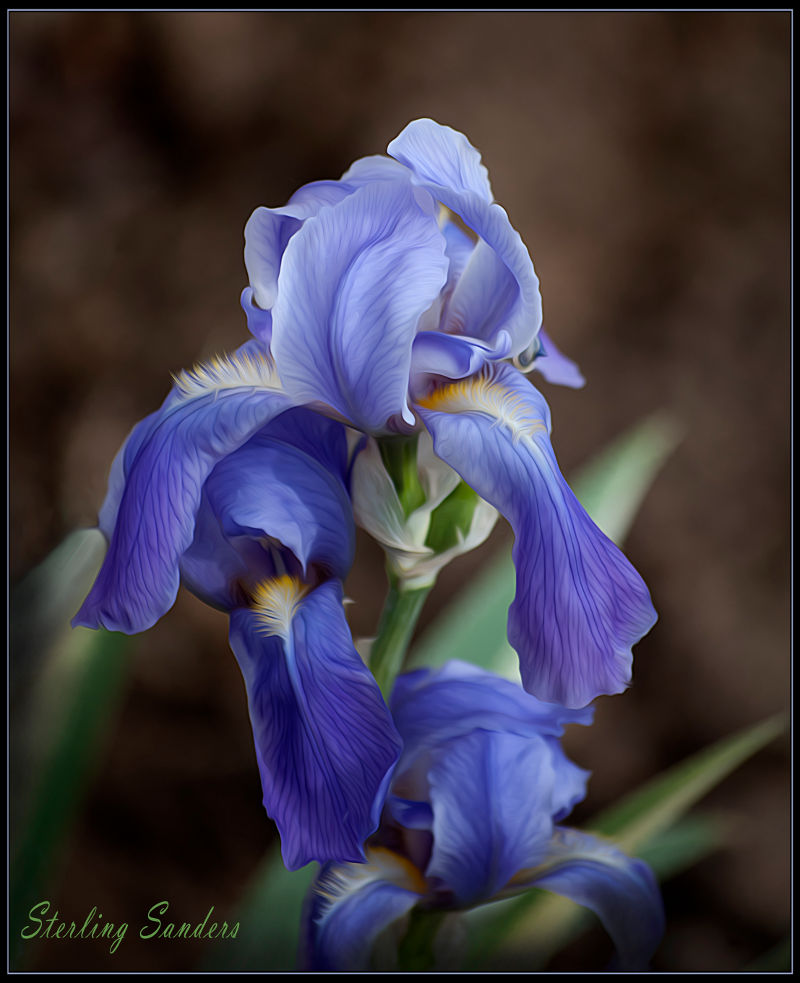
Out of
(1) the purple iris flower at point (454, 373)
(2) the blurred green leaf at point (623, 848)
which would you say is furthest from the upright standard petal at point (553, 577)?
(2) the blurred green leaf at point (623, 848)

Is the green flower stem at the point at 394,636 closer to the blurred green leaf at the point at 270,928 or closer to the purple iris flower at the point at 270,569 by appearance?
the purple iris flower at the point at 270,569

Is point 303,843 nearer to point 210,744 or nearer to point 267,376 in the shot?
point 267,376

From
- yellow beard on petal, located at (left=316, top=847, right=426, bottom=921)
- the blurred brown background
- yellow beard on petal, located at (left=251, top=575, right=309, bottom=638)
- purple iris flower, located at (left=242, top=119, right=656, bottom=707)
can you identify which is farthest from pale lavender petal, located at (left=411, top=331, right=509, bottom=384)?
the blurred brown background

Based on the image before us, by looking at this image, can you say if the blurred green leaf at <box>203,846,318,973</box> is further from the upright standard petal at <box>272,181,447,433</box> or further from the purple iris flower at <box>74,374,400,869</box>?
the upright standard petal at <box>272,181,447,433</box>

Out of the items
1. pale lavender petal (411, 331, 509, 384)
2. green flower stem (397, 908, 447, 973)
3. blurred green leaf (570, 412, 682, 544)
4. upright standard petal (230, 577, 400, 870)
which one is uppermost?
pale lavender petal (411, 331, 509, 384)

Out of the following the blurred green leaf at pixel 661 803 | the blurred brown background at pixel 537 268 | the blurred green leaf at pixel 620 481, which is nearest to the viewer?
the blurred green leaf at pixel 661 803

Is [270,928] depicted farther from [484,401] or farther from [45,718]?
[484,401]

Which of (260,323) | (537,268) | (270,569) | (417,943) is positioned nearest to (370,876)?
(417,943)
